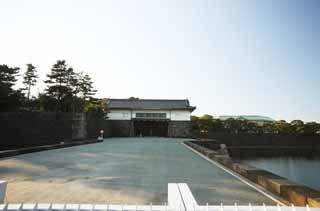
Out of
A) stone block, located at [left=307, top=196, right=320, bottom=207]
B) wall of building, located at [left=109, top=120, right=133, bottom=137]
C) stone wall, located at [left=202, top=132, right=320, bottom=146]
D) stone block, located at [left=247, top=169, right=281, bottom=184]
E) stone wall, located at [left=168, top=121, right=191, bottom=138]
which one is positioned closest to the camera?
stone block, located at [left=307, top=196, right=320, bottom=207]

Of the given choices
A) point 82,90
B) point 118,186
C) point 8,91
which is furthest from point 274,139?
point 8,91

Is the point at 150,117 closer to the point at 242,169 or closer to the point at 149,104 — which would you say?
the point at 149,104

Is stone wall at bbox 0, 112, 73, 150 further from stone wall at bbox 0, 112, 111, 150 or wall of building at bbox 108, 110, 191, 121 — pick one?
wall of building at bbox 108, 110, 191, 121

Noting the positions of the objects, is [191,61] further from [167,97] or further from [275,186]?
[167,97]

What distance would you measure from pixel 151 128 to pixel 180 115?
4.24 m

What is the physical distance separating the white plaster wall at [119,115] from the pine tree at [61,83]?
536 centimetres

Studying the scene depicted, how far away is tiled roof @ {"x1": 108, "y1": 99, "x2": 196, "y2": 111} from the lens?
24.1 m

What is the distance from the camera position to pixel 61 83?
63.6ft

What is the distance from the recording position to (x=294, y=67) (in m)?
10.2

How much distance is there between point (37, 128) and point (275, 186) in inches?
398

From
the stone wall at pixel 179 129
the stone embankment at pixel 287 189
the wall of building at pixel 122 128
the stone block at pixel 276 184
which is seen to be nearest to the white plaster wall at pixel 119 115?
the wall of building at pixel 122 128

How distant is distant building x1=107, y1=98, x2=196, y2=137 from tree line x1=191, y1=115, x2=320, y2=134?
3.70 m

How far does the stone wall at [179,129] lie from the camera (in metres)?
22.8

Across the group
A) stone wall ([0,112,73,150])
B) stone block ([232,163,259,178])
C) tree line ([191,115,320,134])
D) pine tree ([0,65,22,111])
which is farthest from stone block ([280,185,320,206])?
tree line ([191,115,320,134])
